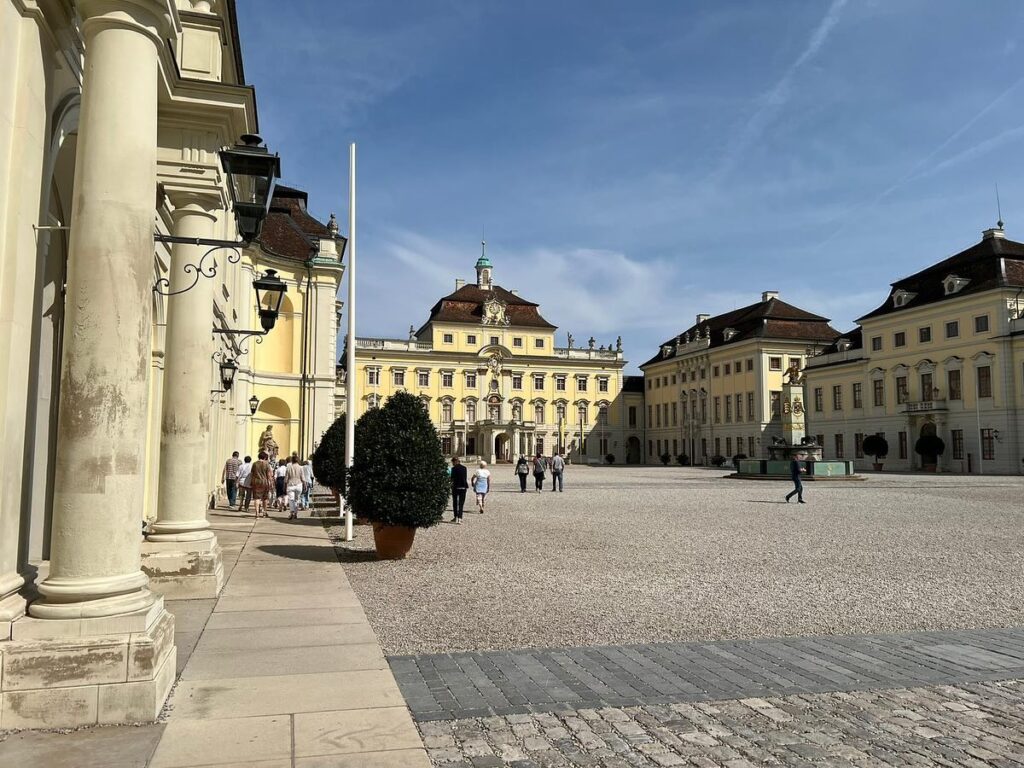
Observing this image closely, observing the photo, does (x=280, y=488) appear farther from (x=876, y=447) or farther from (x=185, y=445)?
(x=876, y=447)

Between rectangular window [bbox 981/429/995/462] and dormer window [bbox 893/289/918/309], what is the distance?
11.4 m

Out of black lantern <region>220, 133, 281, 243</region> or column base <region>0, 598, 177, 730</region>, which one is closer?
column base <region>0, 598, 177, 730</region>

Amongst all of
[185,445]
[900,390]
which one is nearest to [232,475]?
[185,445]

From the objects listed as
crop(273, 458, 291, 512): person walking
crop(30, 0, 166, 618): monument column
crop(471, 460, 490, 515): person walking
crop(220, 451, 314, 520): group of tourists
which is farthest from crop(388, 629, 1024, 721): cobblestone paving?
crop(273, 458, 291, 512): person walking

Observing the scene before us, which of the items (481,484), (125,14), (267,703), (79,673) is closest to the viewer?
(79,673)

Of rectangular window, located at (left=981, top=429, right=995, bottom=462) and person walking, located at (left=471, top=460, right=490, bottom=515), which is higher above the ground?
rectangular window, located at (left=981, top=429, right=995, bottom=462)

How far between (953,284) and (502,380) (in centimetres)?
4595

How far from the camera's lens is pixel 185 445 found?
8.43m

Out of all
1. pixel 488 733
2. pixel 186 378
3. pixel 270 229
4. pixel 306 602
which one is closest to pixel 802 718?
pixel 488 733

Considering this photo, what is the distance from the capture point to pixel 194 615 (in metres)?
7.63

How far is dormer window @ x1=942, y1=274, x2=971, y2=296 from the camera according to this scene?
172 ft

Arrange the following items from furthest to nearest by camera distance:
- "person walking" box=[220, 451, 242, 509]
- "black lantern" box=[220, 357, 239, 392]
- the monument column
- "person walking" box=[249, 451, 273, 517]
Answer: "person walking" box=[220, 451, 242, 509]
"person walking" box=[249, 451, 273, 517]
"black lantern" box=[220, 357, 239, 392]
the monument column

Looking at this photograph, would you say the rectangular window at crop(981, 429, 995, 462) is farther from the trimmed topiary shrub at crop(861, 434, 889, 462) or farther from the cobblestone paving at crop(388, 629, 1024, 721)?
the cobblestone paving at crop(388, 629, 1024, 721)

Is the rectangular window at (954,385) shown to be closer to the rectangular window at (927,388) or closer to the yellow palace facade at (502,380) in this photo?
the rectangular window at (927,388)
